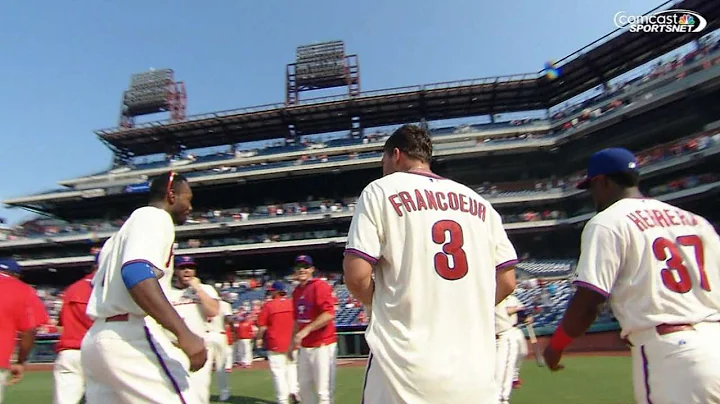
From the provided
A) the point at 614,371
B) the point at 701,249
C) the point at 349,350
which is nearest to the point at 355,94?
the point at 349,350

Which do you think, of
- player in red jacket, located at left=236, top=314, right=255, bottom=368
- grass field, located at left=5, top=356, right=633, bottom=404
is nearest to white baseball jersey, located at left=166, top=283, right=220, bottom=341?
grass field, located at left=5, top=356, right=633, bottom=404

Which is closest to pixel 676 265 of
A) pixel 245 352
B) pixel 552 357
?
pixel 552 357

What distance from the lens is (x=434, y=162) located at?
37.1 meters

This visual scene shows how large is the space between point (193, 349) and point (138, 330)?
0.37 meters

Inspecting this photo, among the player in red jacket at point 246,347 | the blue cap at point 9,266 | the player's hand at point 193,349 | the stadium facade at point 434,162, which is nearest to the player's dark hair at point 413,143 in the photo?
the player's hand at point 193,349

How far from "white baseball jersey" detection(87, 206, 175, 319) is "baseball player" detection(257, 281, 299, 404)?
15.7ft

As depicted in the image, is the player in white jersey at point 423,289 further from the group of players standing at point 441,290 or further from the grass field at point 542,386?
the grass field at point 542,386

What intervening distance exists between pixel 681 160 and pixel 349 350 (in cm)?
2114

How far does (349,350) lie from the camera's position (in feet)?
58.5

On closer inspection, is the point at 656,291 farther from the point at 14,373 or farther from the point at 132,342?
the point at 14,373

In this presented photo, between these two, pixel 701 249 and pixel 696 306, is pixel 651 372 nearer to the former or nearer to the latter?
pixel 696 306

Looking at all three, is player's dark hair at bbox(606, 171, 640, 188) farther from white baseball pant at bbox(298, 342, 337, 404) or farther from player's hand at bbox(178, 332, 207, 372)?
white baseball pant at bbox(298, 342, 337, 404)

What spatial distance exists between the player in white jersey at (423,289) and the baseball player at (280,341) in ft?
17.7

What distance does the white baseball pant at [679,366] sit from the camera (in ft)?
8.08
